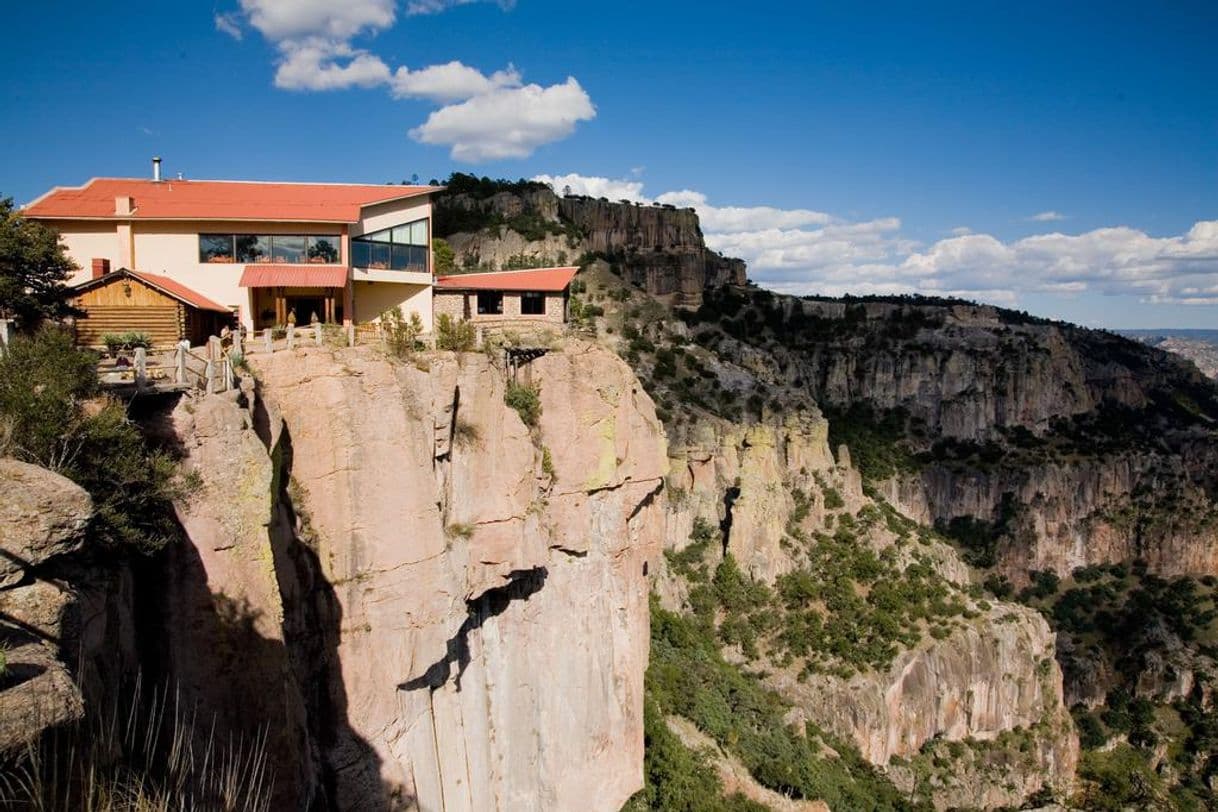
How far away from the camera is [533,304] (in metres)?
29.8

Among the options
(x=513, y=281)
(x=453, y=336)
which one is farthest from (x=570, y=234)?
(x=453, y=336)

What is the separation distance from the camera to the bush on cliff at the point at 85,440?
1106 cm

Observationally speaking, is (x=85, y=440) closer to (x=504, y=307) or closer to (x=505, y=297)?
(x=504, y=307)

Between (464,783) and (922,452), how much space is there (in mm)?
95694

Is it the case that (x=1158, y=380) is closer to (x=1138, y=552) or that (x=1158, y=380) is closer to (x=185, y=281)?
(x=1138, y=552)

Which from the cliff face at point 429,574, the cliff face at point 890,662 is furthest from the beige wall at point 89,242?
the cliff face at point 890,662

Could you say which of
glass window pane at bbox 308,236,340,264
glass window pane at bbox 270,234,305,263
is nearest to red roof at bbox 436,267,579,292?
glass window pane at bbox 308,236,340,264

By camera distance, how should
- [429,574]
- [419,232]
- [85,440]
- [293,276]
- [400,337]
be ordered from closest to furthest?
[85,440] → [429,574] → [400,337] → [293,276] → [419,232]

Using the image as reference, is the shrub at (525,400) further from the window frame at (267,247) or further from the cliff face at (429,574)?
the window frame at (267,247)

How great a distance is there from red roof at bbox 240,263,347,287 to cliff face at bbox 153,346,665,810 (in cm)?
454

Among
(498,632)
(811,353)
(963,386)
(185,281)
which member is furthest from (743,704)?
(963,386)

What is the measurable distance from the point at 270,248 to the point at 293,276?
1102mm

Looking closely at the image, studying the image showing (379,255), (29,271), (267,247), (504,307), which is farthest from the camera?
(504,307)

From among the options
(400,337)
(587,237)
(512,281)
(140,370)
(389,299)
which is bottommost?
(140,370)
